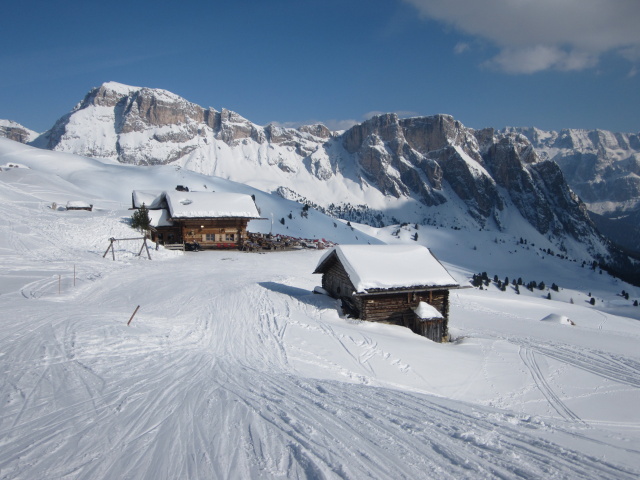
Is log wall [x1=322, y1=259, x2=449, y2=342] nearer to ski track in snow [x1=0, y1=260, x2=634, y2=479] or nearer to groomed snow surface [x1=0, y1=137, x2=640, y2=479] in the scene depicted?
groomed snow surface [x1=0, y1=137, x2=640, y2=479]

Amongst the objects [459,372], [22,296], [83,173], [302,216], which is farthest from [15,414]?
[83,173]

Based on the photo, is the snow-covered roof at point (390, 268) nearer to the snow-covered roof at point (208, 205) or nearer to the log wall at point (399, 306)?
the log wall at point (399, 306)

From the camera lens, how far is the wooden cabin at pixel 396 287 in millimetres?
17656

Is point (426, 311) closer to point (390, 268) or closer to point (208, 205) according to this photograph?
point (390, 268)

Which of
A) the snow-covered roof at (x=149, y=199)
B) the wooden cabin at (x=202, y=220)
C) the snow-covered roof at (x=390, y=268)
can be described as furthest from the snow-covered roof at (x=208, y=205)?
the snow-covered roof at (x=390, y=268)

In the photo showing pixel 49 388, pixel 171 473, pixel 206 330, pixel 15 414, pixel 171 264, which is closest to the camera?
pixel 171 473

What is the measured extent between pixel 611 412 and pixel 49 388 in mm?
13667

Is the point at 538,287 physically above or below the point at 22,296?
below

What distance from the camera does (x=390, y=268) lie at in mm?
18422

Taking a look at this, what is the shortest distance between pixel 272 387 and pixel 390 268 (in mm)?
10964

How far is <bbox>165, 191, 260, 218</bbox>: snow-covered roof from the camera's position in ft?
125

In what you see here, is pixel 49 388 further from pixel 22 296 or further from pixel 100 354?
pixel 22 296

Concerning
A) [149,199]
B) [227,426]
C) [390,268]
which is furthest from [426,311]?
[149,199]

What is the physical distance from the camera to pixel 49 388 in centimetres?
797
